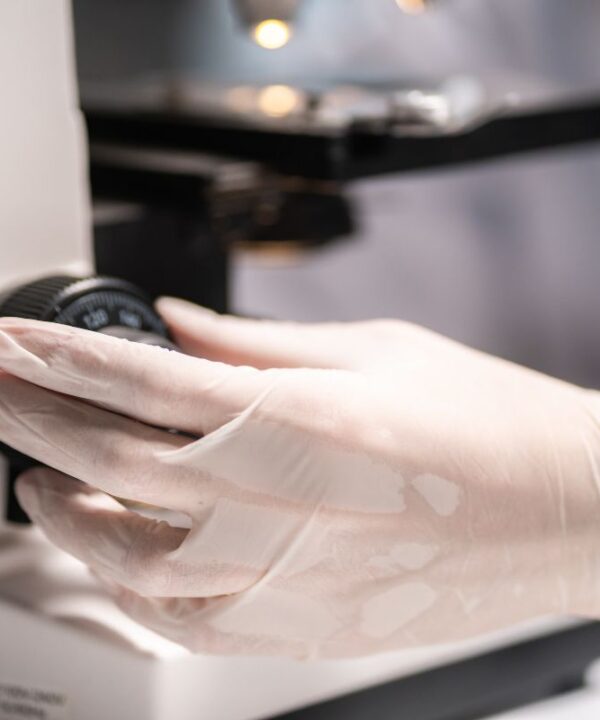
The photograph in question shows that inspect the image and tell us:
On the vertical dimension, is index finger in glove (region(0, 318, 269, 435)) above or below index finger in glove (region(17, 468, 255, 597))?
above

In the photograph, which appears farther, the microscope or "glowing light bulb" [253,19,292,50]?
"glowing light bulb" [253,19,292,50]

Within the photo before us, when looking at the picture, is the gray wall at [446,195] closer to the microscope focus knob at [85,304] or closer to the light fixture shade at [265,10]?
the light fixture shade at [265,10]

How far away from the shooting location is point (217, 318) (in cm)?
50

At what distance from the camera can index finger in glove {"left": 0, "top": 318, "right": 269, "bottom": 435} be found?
1.22 ft

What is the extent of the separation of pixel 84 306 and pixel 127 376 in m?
0.06

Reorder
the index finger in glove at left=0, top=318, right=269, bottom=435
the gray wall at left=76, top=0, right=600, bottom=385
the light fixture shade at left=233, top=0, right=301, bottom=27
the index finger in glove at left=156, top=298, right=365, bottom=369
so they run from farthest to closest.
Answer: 1. the gray wall at left=76, top=0, right=600, bottom=385
2. the light fixture shade at left=233, top=0, right=301, bottom=27
3. the index finger in glove at left=156, top=298, right=365, bottom=369
4. the index finger in glove at left=0, top=318, right=269, bottom=435

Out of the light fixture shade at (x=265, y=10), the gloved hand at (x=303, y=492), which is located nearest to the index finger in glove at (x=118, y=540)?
the gloved hand at (x=303, y=492)

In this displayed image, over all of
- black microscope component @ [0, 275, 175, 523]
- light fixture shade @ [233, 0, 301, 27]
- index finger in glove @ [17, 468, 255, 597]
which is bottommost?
index finger in glove @ [17, 468, 255, 597]

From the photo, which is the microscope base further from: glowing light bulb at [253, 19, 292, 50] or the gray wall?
the gray wall

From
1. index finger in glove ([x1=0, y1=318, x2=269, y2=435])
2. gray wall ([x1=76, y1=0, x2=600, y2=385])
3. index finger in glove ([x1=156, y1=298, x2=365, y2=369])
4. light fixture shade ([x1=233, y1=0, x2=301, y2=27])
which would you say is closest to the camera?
index finger in glove ([x1=0, y1=318, x2=269, y2=435])

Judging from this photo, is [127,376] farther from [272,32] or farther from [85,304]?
[272,32]

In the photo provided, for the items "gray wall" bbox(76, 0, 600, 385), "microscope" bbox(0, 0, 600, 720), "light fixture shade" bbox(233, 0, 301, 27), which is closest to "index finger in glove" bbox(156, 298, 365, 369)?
"microscope" bbox(0, 0, 600, 720)

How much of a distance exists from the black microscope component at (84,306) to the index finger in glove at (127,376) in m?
0.03

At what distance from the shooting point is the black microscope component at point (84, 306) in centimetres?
41
